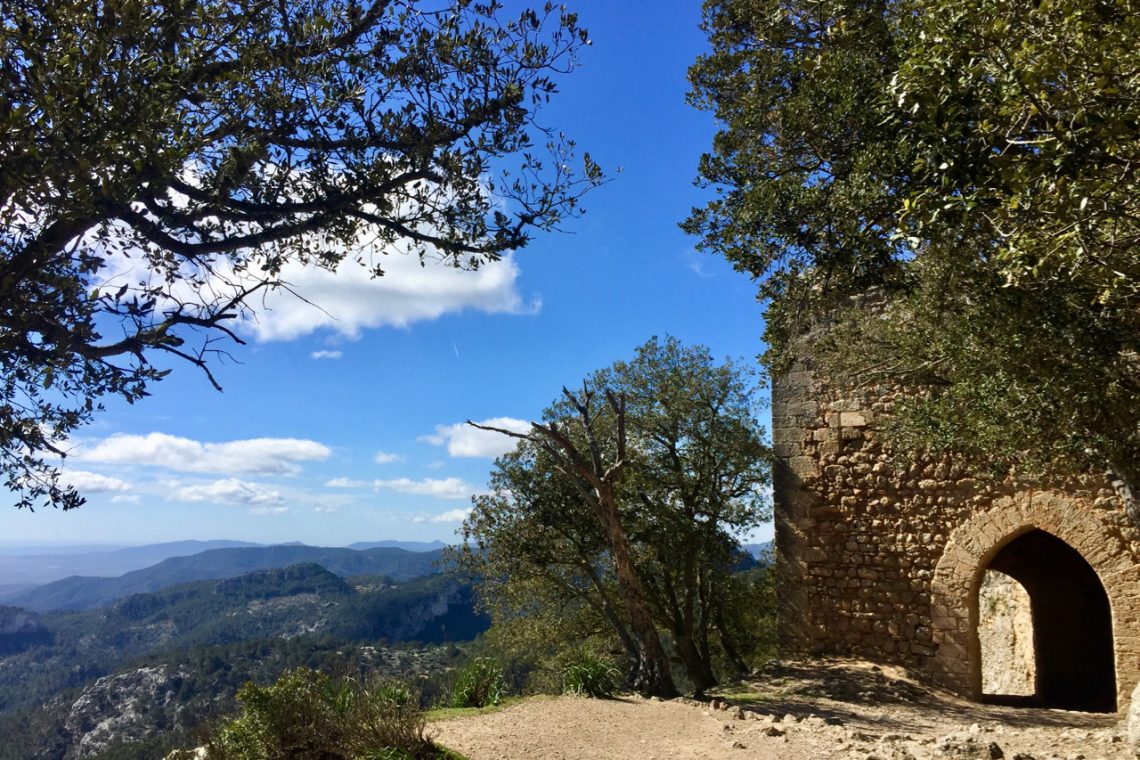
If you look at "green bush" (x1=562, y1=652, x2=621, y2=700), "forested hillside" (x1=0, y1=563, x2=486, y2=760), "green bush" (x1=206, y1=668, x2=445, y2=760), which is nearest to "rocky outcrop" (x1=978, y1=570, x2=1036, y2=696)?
"green bush" (x1=562, y1=652, x2=621, y2=700)

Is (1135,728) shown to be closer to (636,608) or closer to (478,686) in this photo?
(636,608)

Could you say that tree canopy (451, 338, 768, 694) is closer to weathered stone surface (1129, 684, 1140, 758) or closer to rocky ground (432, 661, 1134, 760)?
rocky ground (432, 661, 1134, 760)

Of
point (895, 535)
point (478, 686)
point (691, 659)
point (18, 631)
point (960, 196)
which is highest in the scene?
point (960, 196)

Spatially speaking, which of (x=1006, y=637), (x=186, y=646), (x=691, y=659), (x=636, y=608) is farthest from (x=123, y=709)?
(x=636, y=608)

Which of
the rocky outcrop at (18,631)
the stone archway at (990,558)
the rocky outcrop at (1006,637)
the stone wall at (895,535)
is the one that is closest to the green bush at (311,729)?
the stone wall at (895,535)

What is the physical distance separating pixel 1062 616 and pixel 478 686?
13.0 metres

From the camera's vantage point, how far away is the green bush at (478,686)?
29.5ft

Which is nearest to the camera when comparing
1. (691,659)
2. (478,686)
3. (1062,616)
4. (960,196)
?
Result: (960,196)

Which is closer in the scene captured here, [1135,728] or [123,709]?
[1135,728]

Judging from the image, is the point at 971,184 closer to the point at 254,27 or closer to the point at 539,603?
the point at 254,27

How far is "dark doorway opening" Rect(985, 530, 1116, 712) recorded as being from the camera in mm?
14719

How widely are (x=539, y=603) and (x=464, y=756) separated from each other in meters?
6.93

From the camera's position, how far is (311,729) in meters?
6.30

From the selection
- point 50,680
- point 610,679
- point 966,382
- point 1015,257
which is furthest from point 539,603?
point 50,680
